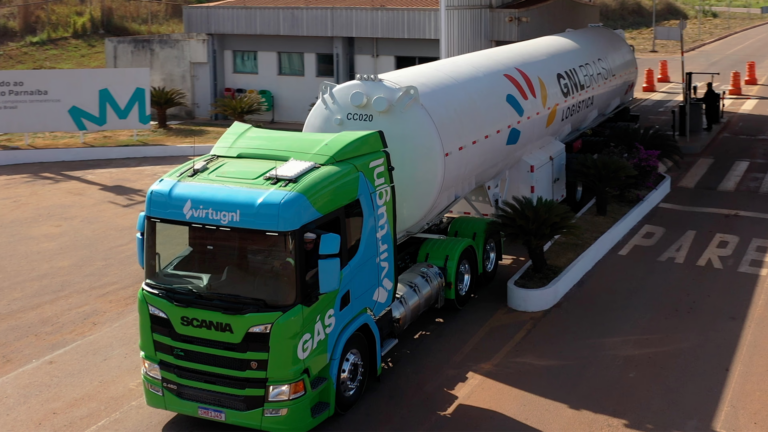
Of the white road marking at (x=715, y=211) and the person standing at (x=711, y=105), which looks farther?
the person standing at (x=711, y=105)

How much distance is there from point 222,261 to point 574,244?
8.31 metres

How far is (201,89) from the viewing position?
1177 inches

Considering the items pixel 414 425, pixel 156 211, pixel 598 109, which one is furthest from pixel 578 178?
pixel 156 211

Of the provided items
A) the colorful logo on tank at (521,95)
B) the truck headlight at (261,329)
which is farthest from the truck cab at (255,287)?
the colorful logo on tank at (521,95)

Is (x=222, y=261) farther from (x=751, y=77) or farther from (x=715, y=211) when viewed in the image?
(x=751, y=77)

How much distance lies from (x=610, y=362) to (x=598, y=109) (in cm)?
1051

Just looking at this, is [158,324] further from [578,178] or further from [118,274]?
[578,178]

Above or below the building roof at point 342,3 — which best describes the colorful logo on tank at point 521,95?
below

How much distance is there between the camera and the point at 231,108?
27.0 m

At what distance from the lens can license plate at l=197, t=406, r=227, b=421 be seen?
7.80 meters

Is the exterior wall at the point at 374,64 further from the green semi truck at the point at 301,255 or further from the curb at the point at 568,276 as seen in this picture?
the green semi truck at the point at 301,255

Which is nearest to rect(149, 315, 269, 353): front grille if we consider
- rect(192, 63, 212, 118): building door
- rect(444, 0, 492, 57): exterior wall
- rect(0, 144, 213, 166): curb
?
rect(444, 0, 492, 57): exterior wall

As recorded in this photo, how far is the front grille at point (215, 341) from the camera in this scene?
7.54 meters

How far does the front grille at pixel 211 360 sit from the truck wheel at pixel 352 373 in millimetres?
1038
